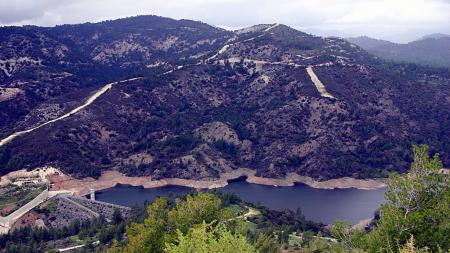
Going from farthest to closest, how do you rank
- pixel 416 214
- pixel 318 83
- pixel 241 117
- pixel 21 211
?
pixel 318 83, pixel 241 117, pixel 21 211, pixel 416 214

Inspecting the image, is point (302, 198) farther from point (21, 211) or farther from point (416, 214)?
point (416, 214)

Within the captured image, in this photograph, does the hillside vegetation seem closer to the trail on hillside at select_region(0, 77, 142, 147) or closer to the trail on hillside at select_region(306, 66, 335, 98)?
the trail on hillside at select_region(0, 77, 142, 147)

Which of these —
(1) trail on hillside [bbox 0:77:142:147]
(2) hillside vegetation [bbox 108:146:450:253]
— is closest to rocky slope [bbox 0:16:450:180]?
(1) trail on hillside [bbox 0:77:142:147]

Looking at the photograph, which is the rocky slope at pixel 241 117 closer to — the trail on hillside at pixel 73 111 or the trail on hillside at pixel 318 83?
the trail on hillside at pixel 318 83

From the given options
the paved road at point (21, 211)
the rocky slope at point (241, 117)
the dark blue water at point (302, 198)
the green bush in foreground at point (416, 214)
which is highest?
the green bush in foreground at point (416, 214)

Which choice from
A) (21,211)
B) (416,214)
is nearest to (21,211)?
(21,211)

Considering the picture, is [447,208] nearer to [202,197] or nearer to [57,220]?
[202,197]

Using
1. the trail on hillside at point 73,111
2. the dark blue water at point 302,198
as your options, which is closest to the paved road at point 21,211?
the dark blue water at point 302,198
